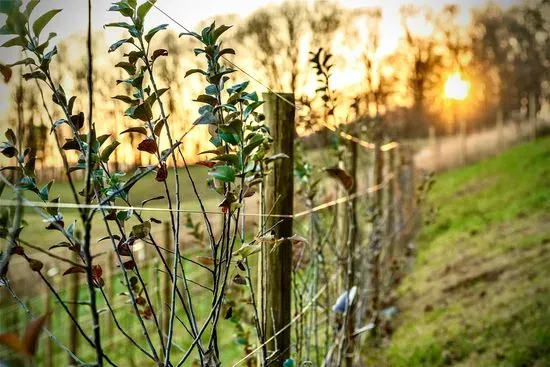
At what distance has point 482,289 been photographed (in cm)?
568

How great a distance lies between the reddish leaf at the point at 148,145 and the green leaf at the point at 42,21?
0.30m

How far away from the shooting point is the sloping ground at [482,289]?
441cm

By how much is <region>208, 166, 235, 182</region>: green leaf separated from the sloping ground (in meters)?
3.53

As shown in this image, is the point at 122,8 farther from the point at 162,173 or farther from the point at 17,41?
the point at 162,173

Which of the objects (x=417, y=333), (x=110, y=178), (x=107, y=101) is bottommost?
(x=417, y=333)

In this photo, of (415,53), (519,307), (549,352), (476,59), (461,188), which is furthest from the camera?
(476,59)

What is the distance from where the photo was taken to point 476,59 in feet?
75.3

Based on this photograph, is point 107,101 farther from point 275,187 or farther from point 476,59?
point 476,59

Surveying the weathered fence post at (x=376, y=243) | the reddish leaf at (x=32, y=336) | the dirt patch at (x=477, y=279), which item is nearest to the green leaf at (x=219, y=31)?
the reddish leaf at (x=32, y=336)

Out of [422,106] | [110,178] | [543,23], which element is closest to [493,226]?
[110,178]

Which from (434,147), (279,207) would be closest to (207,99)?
(279,207)

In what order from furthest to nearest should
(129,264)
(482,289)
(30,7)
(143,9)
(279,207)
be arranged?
(482,289) → (279,207) → (129,264) → (143,9) → (30,7)

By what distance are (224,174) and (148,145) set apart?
0.21m

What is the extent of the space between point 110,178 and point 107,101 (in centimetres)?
175
